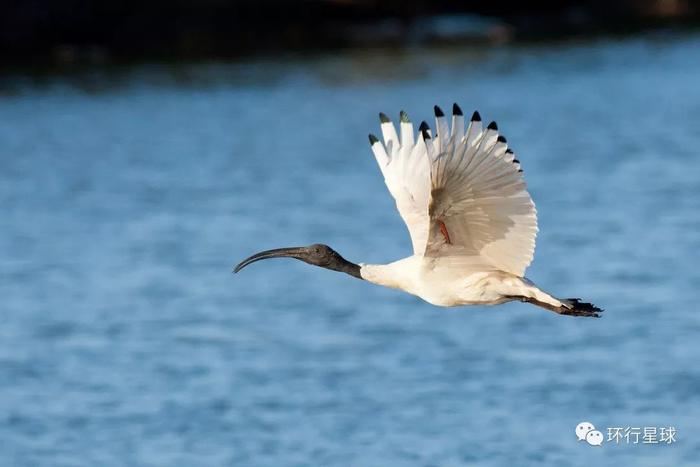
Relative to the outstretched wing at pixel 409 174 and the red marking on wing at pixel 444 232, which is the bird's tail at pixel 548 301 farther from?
the outstretched wing at pixel 409 174

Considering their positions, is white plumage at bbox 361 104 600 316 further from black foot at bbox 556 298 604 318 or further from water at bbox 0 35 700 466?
water at bbox 0 35 700 466

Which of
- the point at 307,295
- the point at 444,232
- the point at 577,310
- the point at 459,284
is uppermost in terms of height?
the point at 307,295

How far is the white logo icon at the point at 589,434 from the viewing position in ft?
40.7

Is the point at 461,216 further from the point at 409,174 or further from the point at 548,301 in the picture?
the point at 548,301

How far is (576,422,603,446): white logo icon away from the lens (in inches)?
488

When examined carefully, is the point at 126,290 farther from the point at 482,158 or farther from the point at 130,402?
the point at 482,158

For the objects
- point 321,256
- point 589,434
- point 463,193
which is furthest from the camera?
point 589,434

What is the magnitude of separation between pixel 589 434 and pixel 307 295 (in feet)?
20.8

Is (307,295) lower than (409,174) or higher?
higher

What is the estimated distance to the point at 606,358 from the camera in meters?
15.2

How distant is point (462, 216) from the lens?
7.77 meters

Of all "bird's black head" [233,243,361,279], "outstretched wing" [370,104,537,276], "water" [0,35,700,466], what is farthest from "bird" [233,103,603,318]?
"water" [0,35,700,466]

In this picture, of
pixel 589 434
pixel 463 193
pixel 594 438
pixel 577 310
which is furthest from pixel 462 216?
pixel 589 434

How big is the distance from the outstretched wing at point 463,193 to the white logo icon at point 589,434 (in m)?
4.70
